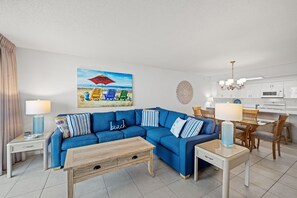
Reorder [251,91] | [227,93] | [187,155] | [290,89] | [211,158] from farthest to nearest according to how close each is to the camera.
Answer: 1. [227,93]
2. [251,91]
3. [290,89]
4. [187,155]
5. [211,158]

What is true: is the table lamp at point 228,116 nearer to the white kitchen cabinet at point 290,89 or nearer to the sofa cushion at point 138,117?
the sofa cushion at point 138,117

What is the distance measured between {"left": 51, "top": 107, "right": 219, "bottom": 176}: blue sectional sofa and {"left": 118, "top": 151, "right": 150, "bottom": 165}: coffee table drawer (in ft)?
1.63

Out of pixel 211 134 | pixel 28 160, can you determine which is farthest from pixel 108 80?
pixel 211 134

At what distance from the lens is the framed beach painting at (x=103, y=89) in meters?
3.13

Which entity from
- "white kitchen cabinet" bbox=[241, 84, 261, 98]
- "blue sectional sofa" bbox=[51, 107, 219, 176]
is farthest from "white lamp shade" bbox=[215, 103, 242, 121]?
"white kitchen cabinet" bbox=[241, 84, 261, 98]

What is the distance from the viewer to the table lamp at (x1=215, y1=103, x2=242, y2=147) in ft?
5.66

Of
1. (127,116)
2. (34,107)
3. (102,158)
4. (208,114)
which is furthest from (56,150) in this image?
(208,114)

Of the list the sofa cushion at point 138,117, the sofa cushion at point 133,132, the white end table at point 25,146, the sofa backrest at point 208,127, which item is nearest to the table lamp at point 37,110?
the white end table at point 25,146

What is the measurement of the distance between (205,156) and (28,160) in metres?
3.34

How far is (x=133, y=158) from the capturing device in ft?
6.08

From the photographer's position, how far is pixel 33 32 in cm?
198

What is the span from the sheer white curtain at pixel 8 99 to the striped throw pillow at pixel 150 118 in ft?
8.60

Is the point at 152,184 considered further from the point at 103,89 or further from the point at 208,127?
the point at 103,89

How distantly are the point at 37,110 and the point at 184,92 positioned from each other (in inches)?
178
